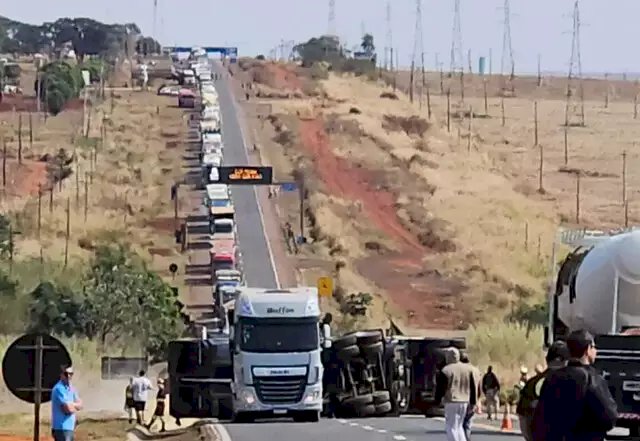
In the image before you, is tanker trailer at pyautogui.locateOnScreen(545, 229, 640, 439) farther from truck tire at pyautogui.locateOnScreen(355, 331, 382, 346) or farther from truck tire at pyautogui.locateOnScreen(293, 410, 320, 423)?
truck tire at pyautogui.locateOnScreen(293, 410, 320, 423)

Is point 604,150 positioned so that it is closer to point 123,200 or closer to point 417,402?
point 123,200

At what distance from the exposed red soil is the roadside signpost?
55914mm

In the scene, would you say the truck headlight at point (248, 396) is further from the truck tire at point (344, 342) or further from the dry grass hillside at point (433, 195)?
the dry grass hillside at point (433, 195)

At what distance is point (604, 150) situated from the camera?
163875 mm

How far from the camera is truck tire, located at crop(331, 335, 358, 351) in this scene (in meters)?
37.6

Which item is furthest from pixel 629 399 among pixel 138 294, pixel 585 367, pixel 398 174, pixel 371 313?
pixel 398 174

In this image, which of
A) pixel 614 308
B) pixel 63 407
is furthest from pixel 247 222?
pixel 63 407

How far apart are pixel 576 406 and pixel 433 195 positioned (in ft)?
347

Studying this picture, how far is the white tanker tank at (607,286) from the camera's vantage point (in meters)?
28.0

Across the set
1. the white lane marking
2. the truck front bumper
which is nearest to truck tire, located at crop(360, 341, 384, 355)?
the truck front bumper

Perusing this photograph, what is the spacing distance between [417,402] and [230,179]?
65.6 metres

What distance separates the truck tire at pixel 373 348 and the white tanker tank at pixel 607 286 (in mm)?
7760

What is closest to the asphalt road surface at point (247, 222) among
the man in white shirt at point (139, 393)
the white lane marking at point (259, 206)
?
the white lane marking at point (259, 206)

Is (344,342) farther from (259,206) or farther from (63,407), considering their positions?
(259,206)
